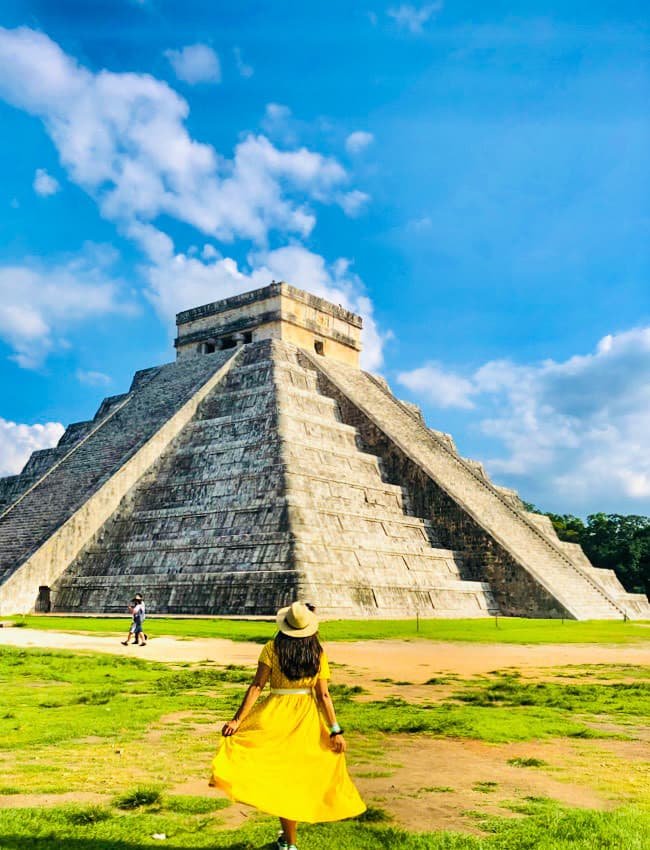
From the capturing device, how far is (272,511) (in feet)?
59.3

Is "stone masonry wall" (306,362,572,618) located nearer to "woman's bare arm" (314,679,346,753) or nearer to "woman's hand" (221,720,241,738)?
"woman's bare arm" (314,679,346,753)

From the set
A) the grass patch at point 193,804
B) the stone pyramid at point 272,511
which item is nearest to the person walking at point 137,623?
the stone pyramid at point 272,511

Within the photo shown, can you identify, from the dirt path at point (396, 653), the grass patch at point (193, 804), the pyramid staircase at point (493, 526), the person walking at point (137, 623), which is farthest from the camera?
the pyramid staircase at point (493, 526)

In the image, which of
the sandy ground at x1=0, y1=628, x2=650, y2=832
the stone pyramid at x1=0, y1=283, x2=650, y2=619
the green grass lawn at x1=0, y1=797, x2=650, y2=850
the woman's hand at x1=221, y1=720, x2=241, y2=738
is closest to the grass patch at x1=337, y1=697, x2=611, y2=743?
the sandy ground at x1=0, y1=628, x2=650, y2=832

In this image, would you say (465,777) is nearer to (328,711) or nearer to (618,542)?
(328,711)

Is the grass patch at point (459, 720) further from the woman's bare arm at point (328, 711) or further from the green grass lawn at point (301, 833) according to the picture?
the woman's bare arm at point (328, 711)

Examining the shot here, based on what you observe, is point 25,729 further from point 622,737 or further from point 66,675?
point 622,737

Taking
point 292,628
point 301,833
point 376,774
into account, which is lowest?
point 301,833

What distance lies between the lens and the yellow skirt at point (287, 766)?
3.65 m

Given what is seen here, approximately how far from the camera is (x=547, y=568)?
869 inches

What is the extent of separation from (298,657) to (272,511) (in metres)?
14.0

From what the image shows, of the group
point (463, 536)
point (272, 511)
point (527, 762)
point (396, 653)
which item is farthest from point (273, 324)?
point (527, 762)

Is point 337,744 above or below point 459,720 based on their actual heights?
above

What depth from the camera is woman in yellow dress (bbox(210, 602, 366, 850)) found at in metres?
3.67
